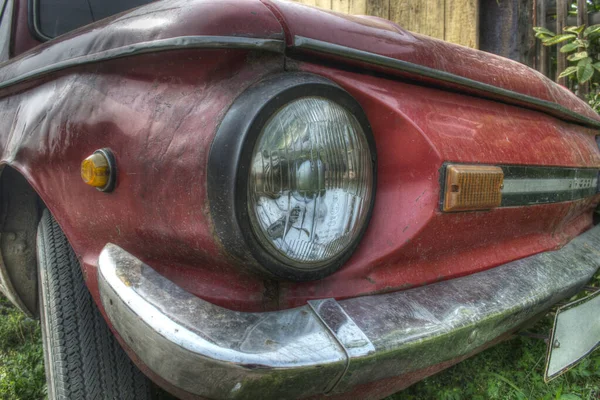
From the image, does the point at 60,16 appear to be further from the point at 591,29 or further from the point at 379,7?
the point at 591,29

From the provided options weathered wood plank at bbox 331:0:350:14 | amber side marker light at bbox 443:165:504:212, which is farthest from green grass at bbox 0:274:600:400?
weathered wood plank at bbox 331:0:350:14

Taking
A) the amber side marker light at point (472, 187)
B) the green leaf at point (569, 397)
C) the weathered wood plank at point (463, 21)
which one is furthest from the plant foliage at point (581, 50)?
the amber side marker light at point (472, 187)

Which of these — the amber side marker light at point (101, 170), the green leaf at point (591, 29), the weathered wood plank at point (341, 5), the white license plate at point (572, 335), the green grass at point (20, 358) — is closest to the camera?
the amber side marker light at point (101, 170)

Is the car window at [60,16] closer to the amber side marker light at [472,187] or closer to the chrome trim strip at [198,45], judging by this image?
the chrome trim strip at [198,45]

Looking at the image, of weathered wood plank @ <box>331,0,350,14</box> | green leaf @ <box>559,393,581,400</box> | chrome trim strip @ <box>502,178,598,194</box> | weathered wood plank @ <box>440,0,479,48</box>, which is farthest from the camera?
weathered wood plank @ <box>331,0,350,14</box>

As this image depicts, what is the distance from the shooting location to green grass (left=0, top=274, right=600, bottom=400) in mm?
1799

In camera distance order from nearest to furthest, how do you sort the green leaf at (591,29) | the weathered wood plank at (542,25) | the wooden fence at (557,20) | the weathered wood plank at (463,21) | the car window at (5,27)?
the car window at (5,27)
the weathered wood plank at (463,21)
the green leaf at (591,29)
the wooden fence at (557,20)
the weathered wood plank at (542,25)

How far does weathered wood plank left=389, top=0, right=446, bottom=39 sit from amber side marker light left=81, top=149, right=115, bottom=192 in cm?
254

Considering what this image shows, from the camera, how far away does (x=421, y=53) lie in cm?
128

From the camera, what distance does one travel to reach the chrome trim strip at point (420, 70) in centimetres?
104

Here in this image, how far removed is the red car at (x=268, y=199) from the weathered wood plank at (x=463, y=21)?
165cm

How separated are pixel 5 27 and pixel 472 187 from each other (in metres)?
1.76

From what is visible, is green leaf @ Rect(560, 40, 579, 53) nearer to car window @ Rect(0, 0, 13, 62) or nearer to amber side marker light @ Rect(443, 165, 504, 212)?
amber side marker light @ Rect(443, 165, 504, 212)

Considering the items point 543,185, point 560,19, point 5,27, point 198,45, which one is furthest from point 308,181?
point 560,19
